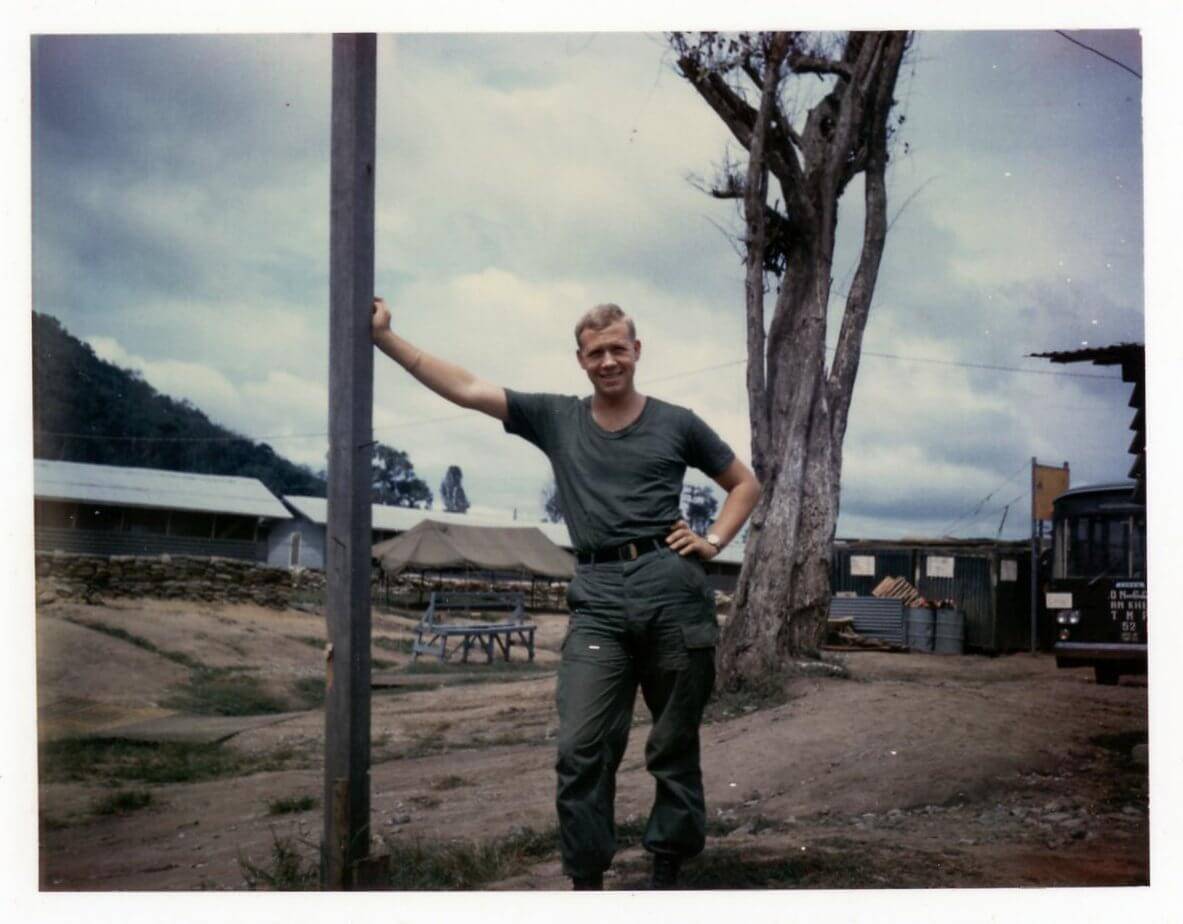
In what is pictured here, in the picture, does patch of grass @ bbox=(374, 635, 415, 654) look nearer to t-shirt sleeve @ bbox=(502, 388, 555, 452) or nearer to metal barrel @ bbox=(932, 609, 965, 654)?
metal barrel @ bbox=(932, 609, 965, 654)

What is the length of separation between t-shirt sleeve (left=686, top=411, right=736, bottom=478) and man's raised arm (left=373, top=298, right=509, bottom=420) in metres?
0.68

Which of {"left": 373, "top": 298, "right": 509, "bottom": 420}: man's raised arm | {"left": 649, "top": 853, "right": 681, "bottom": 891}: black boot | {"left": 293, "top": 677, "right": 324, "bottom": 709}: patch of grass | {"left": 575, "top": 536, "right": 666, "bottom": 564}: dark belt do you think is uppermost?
{"left": 373, "top": 298, "right": 509, "bottom": 420}: man's raised arm

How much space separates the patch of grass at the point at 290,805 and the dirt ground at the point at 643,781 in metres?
0.02

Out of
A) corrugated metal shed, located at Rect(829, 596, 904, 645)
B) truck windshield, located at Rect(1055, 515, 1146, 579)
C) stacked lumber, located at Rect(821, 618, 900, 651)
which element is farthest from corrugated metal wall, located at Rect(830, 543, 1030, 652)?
truck windshield, located at Rect(1055, 515, 1146, 579)

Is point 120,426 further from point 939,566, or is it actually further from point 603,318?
point 939,566

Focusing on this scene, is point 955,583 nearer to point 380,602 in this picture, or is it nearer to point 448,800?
point 380,602

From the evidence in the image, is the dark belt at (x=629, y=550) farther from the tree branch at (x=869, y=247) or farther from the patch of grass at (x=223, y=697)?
the tree branch at (x=869, y=247)

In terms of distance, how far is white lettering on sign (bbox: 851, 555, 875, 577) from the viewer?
61.5ft

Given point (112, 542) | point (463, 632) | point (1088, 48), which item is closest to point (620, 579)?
point (1088, 48)

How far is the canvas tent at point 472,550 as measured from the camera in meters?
13.2

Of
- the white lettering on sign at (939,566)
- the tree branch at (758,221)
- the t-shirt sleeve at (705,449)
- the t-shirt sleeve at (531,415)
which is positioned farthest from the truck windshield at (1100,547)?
the white lettering on sign at (939,566)

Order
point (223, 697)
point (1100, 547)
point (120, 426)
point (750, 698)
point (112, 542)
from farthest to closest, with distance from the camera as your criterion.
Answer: point (1100, 547)
point (223, 697)
point (750, 698)
point (112, 542)
point (120, 426)

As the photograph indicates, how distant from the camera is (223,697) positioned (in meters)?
8.62

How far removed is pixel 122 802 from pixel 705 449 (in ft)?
10.2
